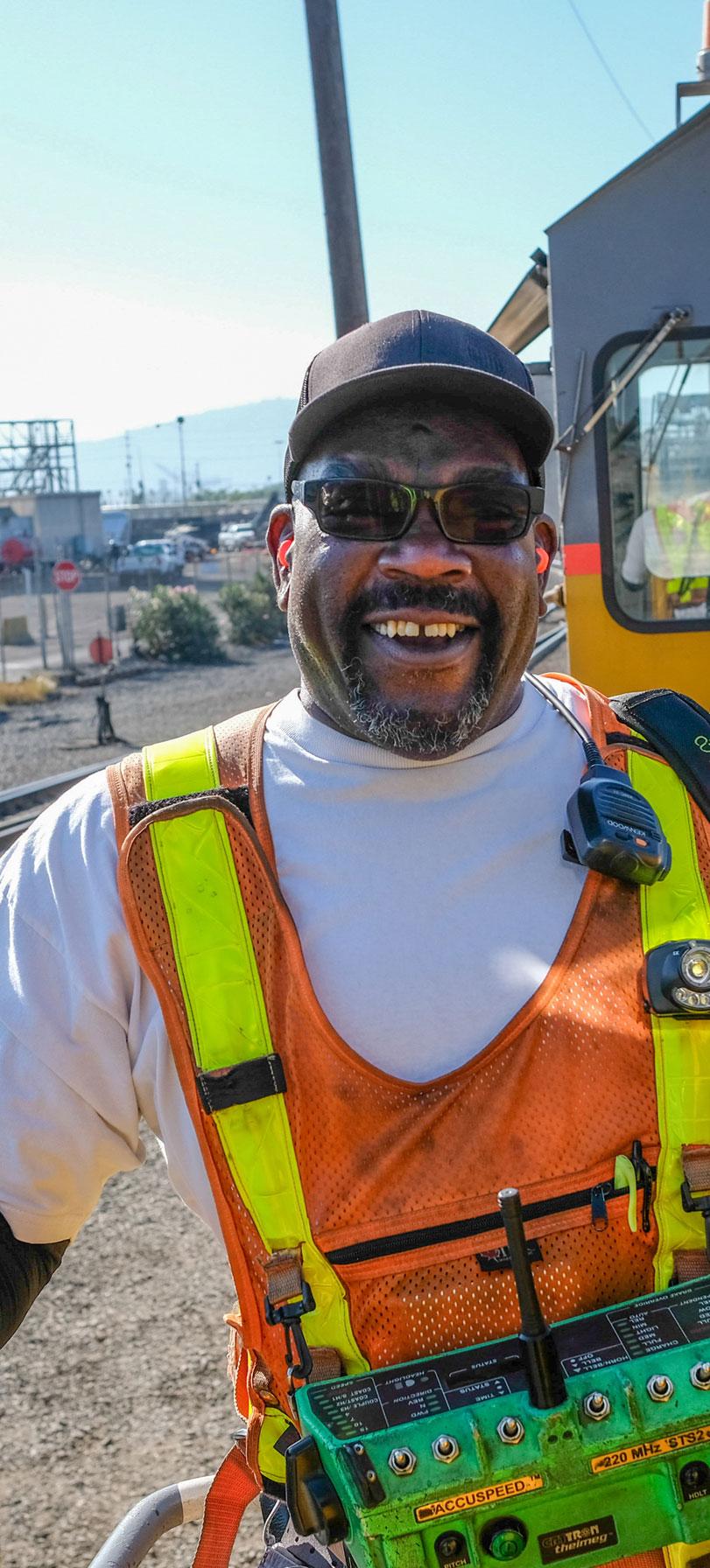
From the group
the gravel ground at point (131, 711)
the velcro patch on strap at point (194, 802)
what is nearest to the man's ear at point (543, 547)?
the velcro patch on strap at point (194, 802)

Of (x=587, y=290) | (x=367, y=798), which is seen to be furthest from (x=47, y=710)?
(x=367, y=798)

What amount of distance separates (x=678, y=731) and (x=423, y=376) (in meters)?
0.59

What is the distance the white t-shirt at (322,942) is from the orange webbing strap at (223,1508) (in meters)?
0.34

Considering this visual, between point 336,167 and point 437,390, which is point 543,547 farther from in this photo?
point 336,167

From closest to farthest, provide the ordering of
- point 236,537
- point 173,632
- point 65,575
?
point 65,575, point 173,632, point 236,537

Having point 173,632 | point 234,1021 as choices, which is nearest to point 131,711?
point 173,632

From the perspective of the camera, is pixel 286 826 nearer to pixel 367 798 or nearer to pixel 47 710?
pixel 367 798

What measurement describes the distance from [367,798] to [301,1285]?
62cm

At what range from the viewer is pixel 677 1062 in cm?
175

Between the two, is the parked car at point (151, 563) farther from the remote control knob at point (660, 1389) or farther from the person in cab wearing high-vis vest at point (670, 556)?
the remote control knob at point (660, 1389)

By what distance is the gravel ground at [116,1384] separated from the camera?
296 cm

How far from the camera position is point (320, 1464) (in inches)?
58.3

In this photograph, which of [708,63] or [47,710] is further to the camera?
[47,710]

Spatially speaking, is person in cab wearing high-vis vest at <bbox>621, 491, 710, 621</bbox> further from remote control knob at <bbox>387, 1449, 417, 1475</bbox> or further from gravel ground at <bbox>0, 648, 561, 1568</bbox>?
remote control knob at <bbox>387, 1449, 417, 1475</bbox>
